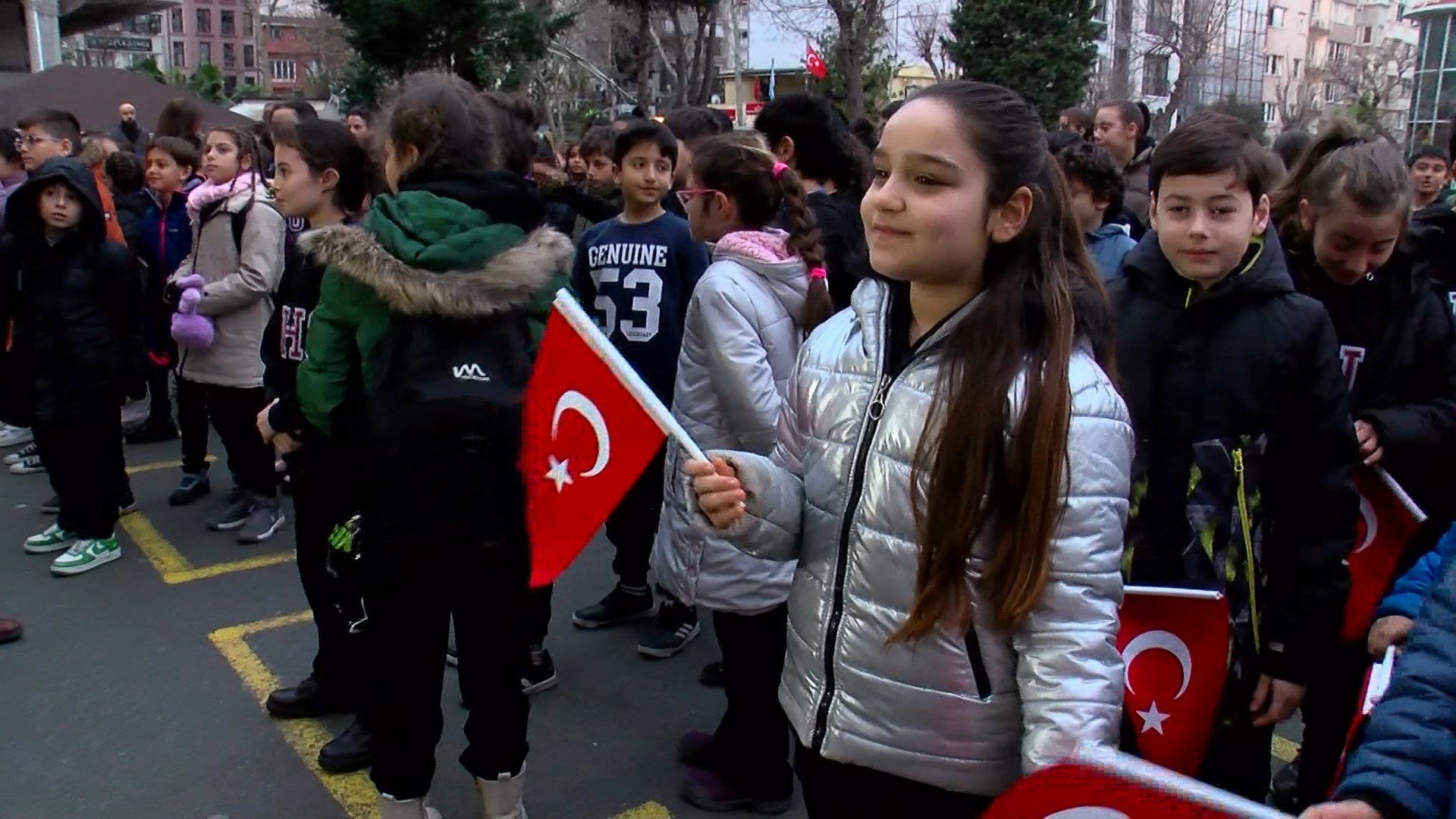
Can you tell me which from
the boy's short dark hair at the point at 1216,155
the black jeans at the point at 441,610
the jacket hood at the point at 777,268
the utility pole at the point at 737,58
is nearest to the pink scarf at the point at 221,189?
the jacket hood at the point at 777,268

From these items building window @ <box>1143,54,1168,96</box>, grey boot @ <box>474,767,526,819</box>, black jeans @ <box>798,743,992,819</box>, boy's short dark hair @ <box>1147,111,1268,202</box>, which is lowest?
grey boot @ <box>474,767,526,819</box>

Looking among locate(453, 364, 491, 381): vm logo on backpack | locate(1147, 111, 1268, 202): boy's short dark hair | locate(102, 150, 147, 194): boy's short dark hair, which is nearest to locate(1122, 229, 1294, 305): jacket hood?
locate(1147, 111, 1268, 202): boy's short dark hair

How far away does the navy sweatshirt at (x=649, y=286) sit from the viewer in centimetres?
438

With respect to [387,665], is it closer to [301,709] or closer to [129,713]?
[301,709]

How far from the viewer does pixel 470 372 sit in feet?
8.79

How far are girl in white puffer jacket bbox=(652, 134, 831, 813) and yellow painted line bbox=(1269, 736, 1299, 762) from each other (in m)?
1.74

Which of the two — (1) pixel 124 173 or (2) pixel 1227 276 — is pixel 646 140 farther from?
(1) pixel 124 173

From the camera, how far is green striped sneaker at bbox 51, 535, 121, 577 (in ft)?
16.9

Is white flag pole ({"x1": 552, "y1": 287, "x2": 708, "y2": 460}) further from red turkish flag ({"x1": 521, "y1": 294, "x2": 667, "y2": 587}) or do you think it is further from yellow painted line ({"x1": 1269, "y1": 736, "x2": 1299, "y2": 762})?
yellow painted line ({"x1": 1269, "y1": 736, "x2": 1299, "y2": 762})

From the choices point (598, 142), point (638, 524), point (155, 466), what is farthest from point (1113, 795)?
point (155, 466)

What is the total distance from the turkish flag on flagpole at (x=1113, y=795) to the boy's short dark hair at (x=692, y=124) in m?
4.59

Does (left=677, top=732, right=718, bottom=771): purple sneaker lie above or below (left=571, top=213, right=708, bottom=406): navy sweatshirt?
below

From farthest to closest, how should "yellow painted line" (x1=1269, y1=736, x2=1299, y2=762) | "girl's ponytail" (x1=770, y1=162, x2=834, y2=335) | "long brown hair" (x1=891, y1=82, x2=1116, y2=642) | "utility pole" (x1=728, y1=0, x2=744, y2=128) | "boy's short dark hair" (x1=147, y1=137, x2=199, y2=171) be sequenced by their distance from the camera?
"utility pole" (x1=728, y1=0, x2=744, y2=128), "boy's short dark hair" (x1=147, y1=137, x2=199, y2=171), "yellow painted line" (x1=1269, y1=736, x2=1299, y2=762), "girl's ponytail" (x1=770, y1=162, x2=834, y2=335), "long brown hair" (x1=891, y1=82, x2=1116, y2=642)

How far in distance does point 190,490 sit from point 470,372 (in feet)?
14.2
